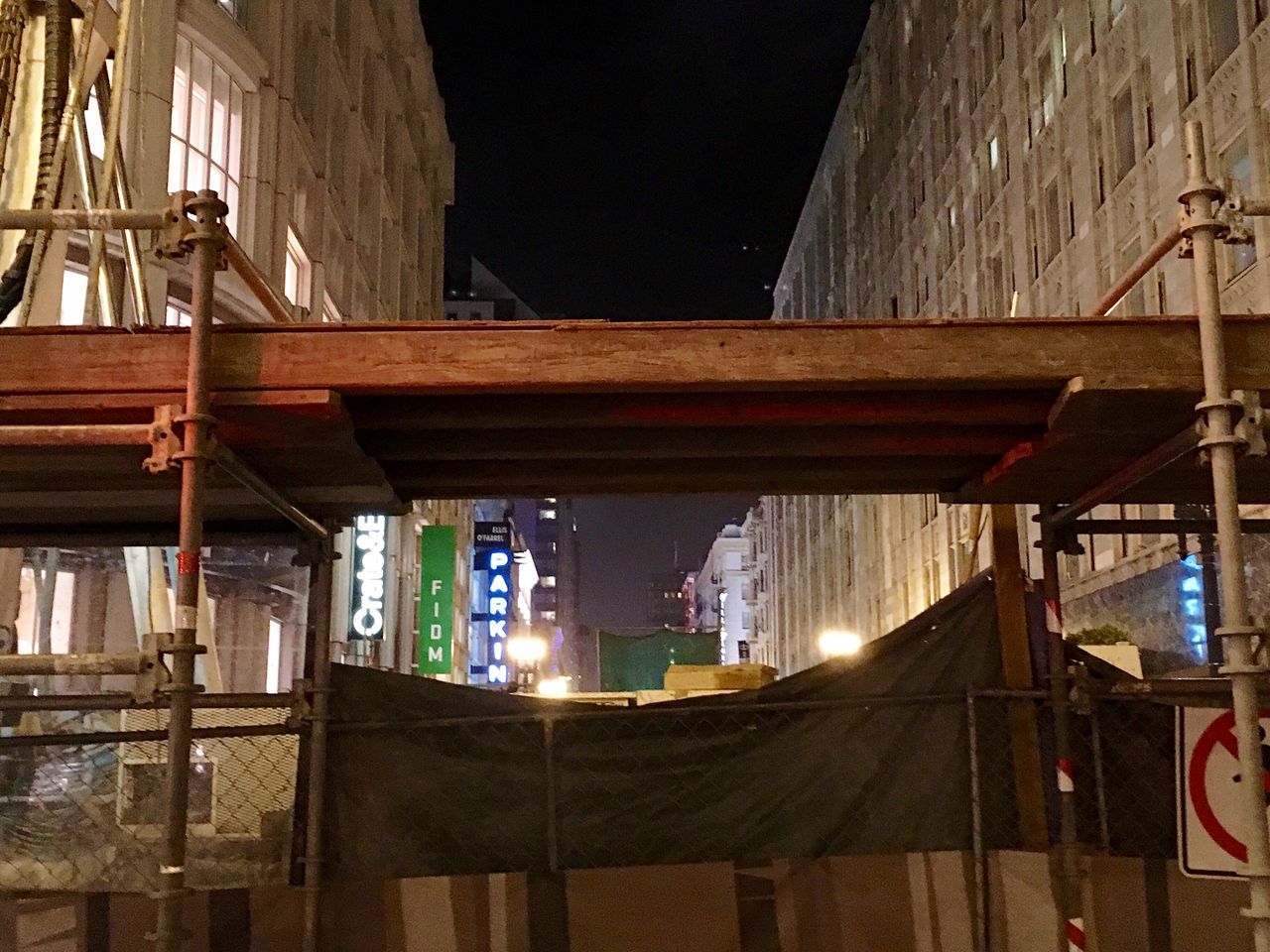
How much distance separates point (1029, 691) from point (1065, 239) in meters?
21.8

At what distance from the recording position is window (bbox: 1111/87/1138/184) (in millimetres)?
22734

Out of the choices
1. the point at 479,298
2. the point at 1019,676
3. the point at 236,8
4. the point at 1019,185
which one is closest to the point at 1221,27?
the point at 1019,185

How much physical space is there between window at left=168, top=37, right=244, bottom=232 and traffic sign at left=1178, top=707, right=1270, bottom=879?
45.1 ft

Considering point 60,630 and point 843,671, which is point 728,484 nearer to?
point 843,671

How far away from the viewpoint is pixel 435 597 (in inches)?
1362

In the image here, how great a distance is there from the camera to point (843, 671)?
6133 mm

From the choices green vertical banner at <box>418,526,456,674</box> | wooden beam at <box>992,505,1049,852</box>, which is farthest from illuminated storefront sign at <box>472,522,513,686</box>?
wooden beam at <box>992,505,1049,852</box>

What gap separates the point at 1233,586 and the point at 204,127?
16.0 metres

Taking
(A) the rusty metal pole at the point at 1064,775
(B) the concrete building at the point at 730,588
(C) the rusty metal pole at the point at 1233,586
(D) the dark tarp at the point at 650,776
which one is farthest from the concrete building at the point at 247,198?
(B) the concrete building at the point at 730,588

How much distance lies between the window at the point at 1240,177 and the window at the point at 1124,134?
12.4 feet

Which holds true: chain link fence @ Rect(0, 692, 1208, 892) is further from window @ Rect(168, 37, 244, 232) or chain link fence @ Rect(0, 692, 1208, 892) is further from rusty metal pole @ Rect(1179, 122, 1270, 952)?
window @ Rect(168, 37, 244, 232)

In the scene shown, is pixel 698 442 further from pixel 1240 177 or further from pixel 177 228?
pixel 1240 177

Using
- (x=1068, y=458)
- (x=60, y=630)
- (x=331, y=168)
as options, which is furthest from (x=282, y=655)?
(x=1068, y=458)

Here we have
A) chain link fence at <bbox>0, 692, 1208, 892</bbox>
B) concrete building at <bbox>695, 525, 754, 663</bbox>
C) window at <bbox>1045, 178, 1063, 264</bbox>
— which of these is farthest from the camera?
concrete building at <bbox>695, 525, 754, 663</bbox>
